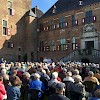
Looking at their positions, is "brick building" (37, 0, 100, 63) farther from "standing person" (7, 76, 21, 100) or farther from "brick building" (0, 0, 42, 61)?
"standing person" (7, 76, 21, 100)

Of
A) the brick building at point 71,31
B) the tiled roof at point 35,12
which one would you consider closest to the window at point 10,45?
the brick building at point 71,31

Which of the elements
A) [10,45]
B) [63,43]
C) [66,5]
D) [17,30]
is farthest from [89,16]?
[10,45]

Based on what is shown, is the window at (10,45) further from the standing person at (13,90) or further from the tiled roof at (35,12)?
the standing person at (13,90)

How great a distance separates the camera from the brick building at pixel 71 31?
23.0 meters

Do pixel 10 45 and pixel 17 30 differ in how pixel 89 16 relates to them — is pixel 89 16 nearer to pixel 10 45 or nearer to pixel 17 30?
pixel 17 30

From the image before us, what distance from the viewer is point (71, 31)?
1001 inches

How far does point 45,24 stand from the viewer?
28922 mm

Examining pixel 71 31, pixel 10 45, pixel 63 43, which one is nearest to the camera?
pixel 71 31

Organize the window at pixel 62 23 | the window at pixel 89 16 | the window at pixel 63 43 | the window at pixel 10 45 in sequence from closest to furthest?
the window at pixel 89 16 → the window at pixel 63 43 → the window at pixel 62 23 → the window at pixel 10 45

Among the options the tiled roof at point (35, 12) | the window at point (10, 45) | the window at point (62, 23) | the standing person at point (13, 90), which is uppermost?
the tiled roof at point (35, 12)

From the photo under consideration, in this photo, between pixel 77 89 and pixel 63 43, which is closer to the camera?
pixel 77 89

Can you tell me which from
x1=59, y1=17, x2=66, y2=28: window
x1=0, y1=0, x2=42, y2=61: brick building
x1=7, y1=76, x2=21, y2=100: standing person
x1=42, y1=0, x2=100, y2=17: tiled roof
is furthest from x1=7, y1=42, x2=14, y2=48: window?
x1=7, y1=76, x2=21, y2=100: standing person

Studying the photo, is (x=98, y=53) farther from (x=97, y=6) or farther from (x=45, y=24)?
(x=45, y=24)

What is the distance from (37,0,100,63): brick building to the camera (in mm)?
22984
